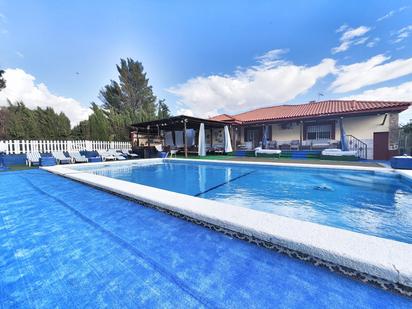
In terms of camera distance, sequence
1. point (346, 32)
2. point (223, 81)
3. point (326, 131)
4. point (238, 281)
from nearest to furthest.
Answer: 1. point (238, 281)
2. point (346, 32)
3. point (326, 131)
4. point (223, 81)

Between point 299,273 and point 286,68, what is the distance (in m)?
15.8

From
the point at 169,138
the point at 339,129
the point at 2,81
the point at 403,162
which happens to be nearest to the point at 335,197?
the point at 403,162

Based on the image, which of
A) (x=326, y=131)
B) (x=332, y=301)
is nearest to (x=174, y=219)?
(x=332, y=301)

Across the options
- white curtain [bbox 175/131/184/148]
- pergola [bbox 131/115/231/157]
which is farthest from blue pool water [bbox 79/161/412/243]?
white curtain [bbox 175/131/184/148]

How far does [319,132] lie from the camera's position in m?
13.0

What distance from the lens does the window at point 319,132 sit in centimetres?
1266

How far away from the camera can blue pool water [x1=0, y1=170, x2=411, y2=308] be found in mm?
1271

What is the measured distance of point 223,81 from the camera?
683 inches

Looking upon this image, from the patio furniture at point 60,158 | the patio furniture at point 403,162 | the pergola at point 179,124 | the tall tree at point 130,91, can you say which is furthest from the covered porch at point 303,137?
the tall tree at point 130,91

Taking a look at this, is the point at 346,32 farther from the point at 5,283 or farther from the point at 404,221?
the point at 5,283

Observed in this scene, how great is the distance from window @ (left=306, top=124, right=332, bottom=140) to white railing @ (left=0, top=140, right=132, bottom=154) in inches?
608

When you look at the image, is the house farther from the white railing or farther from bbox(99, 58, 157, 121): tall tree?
bbox(99, 58, 157, 121): tall tree

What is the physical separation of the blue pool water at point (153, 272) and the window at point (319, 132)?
13648 millimetres

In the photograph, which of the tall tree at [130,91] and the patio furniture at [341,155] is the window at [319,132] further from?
the tall tree at [130,91]
